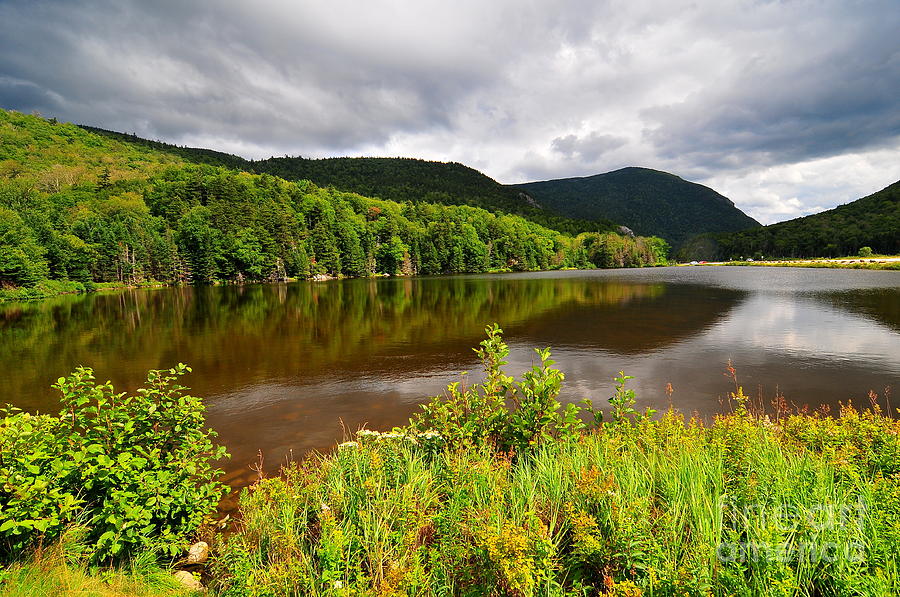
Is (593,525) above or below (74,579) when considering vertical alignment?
above

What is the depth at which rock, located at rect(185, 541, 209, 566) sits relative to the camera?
6.07 m

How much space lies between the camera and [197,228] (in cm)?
10019

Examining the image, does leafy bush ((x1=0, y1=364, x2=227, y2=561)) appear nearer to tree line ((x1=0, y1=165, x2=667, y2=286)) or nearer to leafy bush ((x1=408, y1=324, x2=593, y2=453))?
leafy bush ((x1=408, y1=324, x2=593, y2=453))

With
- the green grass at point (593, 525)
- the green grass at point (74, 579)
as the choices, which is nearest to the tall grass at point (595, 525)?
the green grass at point (593, 525)

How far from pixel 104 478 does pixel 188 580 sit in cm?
187

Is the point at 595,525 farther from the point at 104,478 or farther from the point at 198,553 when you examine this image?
the point at 198,553

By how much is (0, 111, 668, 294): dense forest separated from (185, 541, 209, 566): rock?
7630cm

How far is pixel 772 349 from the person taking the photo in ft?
64.8

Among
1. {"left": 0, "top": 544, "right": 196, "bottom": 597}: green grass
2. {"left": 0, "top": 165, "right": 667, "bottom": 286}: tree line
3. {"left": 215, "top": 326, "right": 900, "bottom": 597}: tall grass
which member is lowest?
{"left": 0, "top": 544, "right": 196, "bottom": 597}: green grass

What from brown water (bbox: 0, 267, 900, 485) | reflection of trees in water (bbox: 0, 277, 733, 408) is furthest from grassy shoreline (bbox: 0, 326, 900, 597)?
reflection of trees in water (bbox: 0, 277, 733, 408)

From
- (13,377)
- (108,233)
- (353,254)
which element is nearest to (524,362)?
(13,377)

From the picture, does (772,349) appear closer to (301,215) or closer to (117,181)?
(301,215)

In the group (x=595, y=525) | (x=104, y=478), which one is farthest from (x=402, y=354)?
(x=595, y=525)

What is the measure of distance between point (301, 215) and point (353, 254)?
2496 cm
